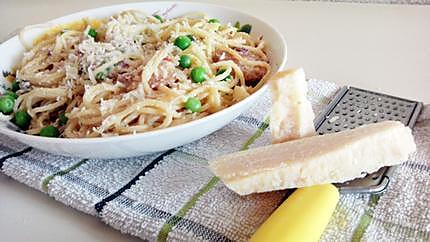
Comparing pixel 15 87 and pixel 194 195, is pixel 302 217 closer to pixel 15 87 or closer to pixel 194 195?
pixel 194 195

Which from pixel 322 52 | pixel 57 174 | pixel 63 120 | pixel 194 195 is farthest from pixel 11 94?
pixel 322 52

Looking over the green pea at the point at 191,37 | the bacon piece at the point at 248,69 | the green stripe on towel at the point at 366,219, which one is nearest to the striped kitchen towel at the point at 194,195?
the green stripe on towel at the point at 366,219

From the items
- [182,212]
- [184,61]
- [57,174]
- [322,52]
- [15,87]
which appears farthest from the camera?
[322,52]

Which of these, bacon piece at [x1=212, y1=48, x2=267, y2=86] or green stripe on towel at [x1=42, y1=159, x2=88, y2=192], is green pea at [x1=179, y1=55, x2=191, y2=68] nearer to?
bacon piece at [x1=212, y1=48, x2=267, y2=86]

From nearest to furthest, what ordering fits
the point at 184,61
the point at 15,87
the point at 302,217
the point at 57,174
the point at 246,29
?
the point at 302,217, the point at 57,174, the point at 184,61, the point at 15,87, the point at 246,29

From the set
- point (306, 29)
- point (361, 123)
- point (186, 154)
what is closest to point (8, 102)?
point (186, 154)

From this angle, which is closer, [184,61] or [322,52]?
[184,61]

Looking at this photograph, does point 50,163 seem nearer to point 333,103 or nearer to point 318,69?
point 333,103
